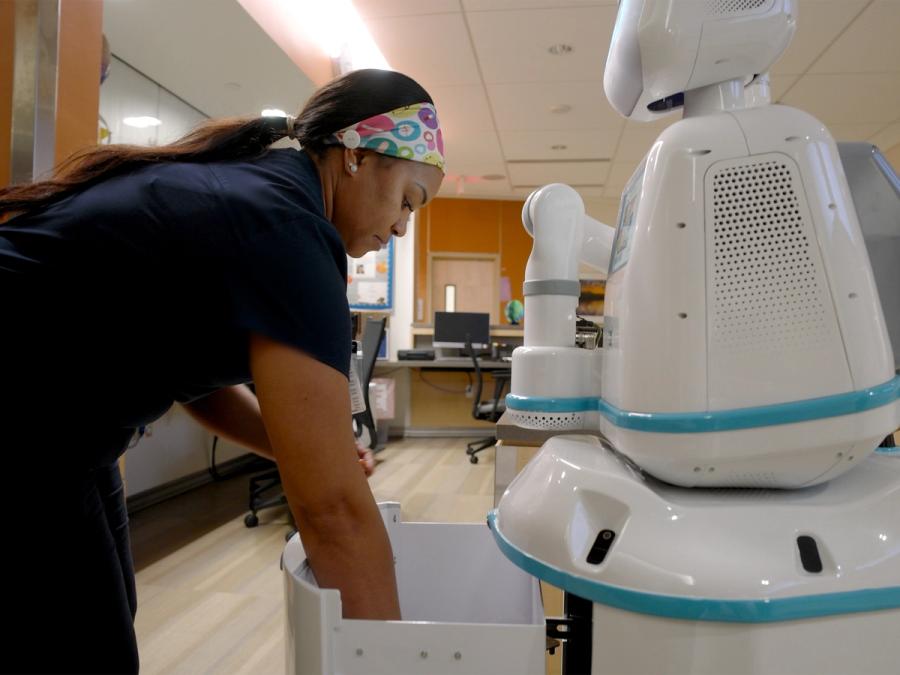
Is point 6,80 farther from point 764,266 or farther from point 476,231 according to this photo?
point 476,231

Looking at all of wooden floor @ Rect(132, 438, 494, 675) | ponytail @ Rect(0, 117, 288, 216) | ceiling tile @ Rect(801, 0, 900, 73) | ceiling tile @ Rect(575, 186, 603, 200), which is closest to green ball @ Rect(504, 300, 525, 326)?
ceiling tile @ Rect(575, 186, 603, 200)

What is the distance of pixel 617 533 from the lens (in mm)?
585

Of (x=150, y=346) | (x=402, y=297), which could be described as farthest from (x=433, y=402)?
(x=150, y=346)

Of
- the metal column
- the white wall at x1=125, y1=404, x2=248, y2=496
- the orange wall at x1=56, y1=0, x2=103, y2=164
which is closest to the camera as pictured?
the metal column

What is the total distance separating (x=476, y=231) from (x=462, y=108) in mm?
2788

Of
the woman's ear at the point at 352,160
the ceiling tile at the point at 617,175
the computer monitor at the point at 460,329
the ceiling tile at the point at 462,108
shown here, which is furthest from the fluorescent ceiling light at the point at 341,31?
the woman's ear at the point at 352,160

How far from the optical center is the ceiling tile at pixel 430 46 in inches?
132

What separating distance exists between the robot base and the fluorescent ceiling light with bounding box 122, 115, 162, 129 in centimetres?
323

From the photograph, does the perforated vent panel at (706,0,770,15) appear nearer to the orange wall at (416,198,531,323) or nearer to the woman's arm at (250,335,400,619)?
the woman's arm at (250,335,400,619)

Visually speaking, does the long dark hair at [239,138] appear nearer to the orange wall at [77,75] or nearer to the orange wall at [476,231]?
the orange wall at [77,75]

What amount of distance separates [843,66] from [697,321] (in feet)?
13.8

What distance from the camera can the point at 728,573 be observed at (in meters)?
0.52

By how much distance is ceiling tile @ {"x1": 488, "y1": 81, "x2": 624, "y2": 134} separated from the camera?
4.15 meters

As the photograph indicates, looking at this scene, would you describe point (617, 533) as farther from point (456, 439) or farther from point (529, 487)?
point (456, 439)
